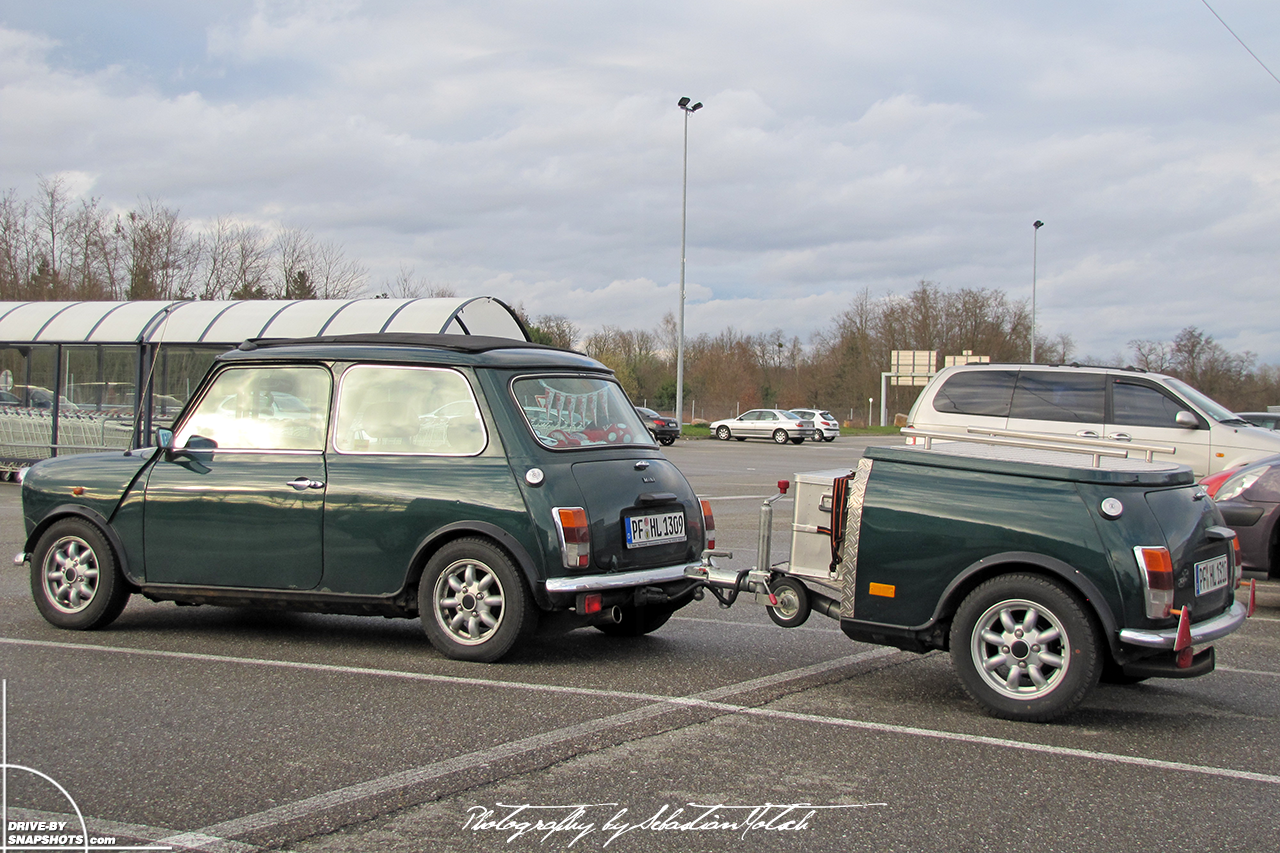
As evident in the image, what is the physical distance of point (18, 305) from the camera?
2125 cm

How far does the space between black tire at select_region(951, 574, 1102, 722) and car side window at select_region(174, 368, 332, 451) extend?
149 inches

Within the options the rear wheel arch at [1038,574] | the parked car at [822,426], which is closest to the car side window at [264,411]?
the rear wheel arch at [1038,574]

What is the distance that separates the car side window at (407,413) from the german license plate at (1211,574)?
12.1 feet

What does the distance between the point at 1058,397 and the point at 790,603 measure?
24.7 feet

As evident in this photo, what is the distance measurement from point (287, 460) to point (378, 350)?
2.75ft

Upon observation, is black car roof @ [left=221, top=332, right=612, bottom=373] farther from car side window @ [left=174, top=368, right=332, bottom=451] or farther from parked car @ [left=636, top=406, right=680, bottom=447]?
parked car @ [left=636, top=406, right=680, bottom=447]

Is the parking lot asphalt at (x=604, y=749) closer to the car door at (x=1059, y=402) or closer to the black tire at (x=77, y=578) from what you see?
the black tire at (x=77, y=578)

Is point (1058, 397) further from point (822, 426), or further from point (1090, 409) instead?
point (822, 426)

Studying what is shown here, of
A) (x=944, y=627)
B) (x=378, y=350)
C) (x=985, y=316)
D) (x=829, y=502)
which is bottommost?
(x=944, y=627)

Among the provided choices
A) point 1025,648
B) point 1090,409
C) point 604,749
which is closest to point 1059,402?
point 1090,409

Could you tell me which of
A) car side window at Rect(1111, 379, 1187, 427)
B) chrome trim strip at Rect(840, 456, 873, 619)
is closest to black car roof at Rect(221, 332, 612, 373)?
chrome trim strip at Rect(840, 456, 873, 619)

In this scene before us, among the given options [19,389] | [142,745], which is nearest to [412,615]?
[142,745]

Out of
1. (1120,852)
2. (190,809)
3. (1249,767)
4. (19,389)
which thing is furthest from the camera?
(19,389)

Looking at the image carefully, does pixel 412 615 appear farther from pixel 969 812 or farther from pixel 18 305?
pixel 18 305
